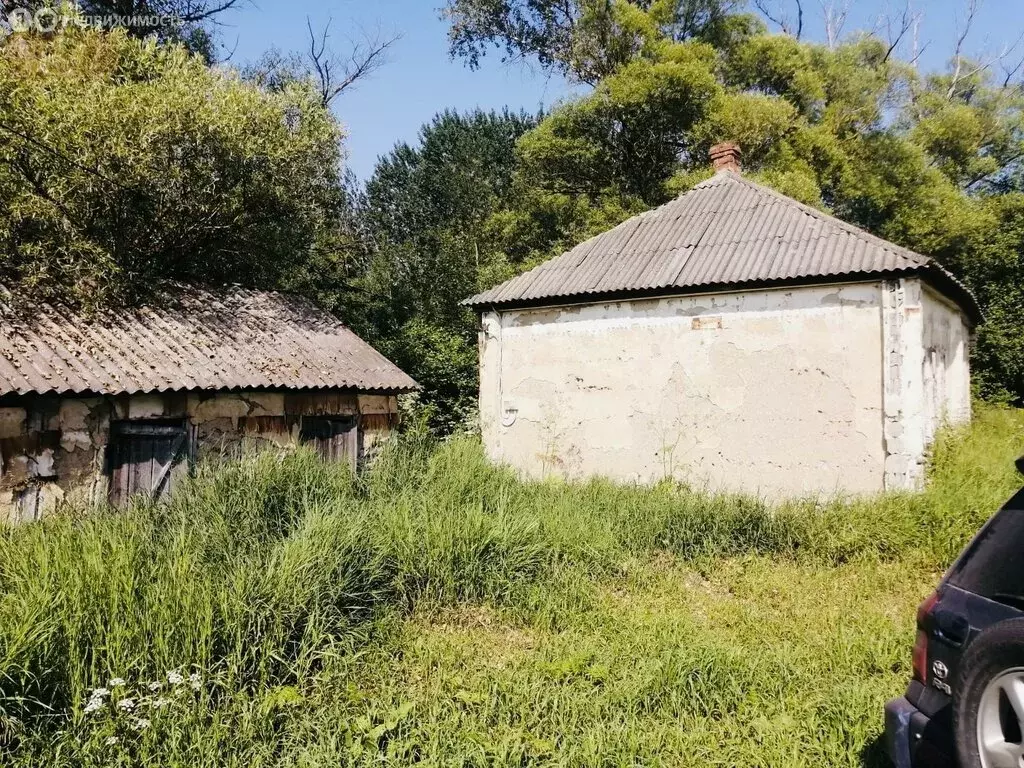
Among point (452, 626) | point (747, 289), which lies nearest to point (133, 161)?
point (452, 626)

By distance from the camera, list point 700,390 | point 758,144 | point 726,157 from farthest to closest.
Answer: point 758,144
point 726,157
point 700,390

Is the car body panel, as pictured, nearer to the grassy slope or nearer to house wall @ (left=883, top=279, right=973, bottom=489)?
the grassy slope

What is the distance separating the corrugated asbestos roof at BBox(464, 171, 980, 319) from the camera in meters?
8.56

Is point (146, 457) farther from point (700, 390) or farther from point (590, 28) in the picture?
point (590, 28)

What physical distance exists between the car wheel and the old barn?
7.66 metres

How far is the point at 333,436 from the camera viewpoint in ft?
35.4

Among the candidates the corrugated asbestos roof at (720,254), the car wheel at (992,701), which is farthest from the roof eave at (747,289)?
the car wheel at (992,701)

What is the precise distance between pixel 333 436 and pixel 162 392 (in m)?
2.98

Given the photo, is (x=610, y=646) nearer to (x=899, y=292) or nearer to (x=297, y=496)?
(x=297, y=496)

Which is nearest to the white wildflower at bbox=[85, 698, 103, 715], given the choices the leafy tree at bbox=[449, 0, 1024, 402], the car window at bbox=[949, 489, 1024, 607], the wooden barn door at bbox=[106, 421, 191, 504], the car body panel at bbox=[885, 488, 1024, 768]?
the car body panel at bbox=[885, 488, 1024, 768]

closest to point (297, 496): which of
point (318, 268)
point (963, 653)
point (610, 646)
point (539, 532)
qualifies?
point (539, 532)

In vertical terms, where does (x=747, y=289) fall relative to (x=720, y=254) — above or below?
below

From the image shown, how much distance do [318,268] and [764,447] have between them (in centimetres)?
1193

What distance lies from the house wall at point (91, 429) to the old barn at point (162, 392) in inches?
0.5
